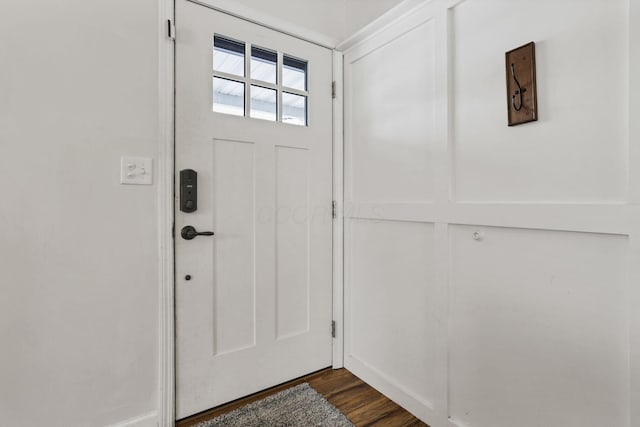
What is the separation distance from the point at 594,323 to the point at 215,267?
1561 millimetres

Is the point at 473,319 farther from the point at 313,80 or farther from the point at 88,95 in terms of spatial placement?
the point at 88,95

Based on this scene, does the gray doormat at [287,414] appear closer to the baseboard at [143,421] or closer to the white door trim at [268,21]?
the baseboard at [143,421]

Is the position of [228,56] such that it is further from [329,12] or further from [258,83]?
[329,12]

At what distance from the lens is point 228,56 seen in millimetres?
1682

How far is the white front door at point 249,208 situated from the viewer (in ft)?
5.15

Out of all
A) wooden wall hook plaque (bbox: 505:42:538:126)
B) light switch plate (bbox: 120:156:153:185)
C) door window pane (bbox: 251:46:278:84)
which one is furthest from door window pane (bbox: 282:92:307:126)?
wooden wall hook plaque (bbox: 505:42:538:126)

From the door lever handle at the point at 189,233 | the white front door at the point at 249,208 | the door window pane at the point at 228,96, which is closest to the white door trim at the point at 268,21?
the white front door at the point at 249,208

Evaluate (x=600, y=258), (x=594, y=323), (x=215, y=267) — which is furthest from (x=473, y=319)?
(x=215, y=267)

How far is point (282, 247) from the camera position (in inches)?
72.7

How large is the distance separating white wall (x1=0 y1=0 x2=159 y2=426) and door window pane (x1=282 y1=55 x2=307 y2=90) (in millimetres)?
687

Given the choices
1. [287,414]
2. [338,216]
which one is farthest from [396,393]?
[338,216]

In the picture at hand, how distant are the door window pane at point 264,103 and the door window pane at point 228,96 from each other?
7 centimetres

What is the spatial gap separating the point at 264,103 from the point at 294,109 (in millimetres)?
200

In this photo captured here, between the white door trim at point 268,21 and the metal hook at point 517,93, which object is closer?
the metal hook at point 517,93
